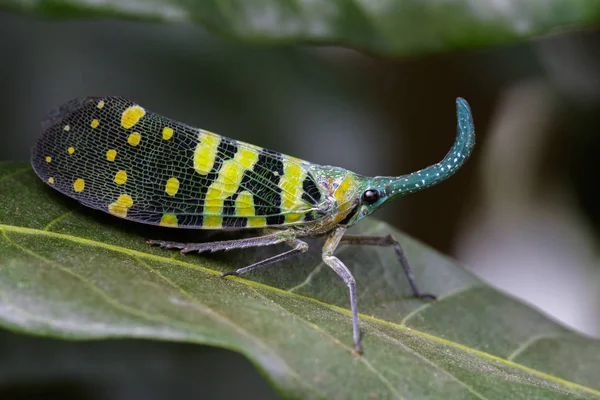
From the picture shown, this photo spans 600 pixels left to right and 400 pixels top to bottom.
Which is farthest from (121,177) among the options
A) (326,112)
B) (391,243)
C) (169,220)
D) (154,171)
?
(326,112)

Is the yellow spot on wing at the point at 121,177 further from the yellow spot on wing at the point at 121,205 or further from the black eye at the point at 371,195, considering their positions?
the black eye at the point at 371,195

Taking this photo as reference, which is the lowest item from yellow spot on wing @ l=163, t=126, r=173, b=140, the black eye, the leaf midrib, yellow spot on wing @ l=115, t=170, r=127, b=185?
the leaf midrib

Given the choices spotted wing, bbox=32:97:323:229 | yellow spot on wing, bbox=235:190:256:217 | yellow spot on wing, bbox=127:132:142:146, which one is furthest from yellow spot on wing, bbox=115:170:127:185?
yellow spot on wing, bbox=235:190:256:217

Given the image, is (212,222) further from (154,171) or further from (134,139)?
(134,139)

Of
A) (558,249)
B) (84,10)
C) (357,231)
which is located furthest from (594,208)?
(84,10)

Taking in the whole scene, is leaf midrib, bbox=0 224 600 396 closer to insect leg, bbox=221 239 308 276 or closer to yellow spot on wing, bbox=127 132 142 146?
insect leg, bbox=221 239 308 276

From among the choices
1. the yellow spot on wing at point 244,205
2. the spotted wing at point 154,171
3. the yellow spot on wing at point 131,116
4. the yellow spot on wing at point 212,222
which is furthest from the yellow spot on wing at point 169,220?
the yellow spot on wing at point 131,116

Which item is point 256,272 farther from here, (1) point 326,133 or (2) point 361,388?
(1) point 326,133
